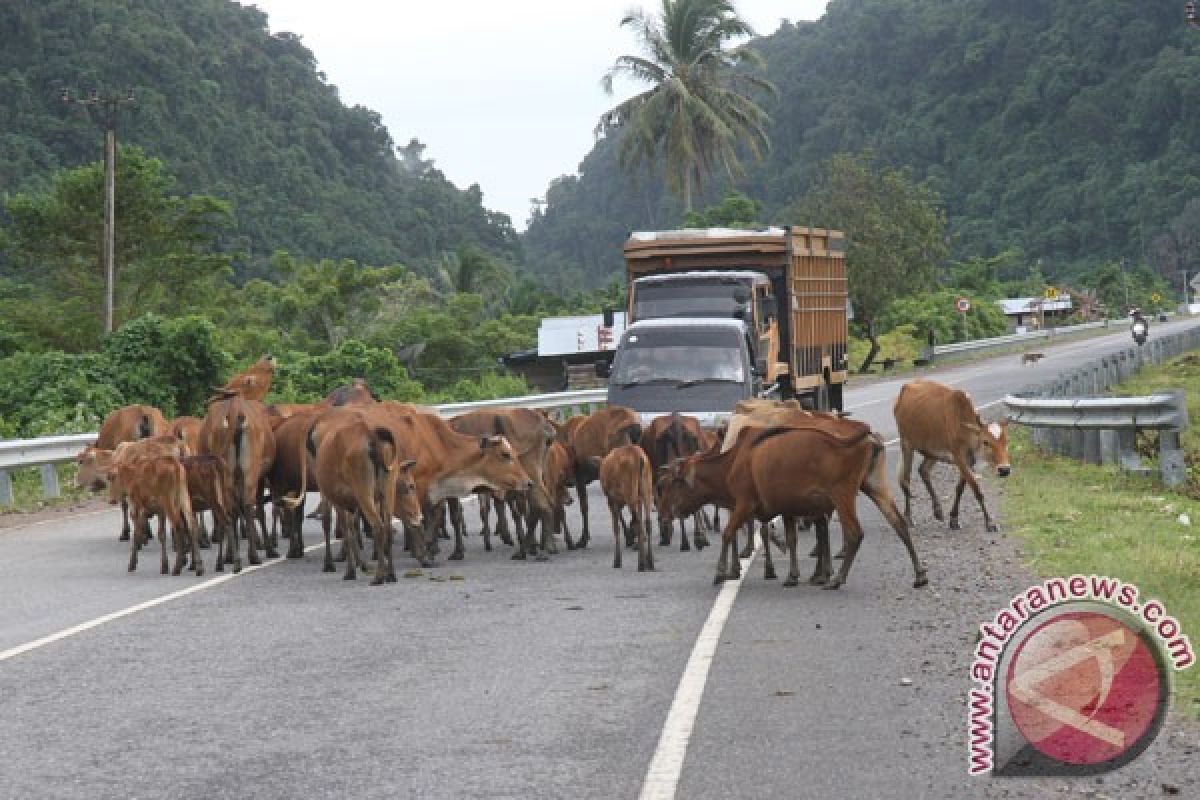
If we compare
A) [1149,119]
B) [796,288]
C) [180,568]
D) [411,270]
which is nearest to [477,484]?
[180,568]

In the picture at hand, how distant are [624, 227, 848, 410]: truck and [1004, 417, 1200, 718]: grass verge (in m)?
4.16

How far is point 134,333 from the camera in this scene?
105 ft

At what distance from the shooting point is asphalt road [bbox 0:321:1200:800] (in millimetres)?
7160

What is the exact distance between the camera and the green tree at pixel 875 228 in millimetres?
63500

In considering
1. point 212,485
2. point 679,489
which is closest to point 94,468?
point 212,485

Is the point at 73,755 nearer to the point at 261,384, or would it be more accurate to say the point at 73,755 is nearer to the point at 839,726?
the point at 839,726

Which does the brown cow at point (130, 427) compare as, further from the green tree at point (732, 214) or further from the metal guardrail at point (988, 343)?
the green tree at point (732, 214)

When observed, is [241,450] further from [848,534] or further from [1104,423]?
[1104,423]

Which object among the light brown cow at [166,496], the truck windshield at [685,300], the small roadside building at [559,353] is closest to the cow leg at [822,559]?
the light brown cow at [166,496]

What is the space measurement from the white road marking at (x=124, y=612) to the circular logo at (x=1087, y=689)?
6.02 metres

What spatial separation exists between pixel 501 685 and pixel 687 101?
2220 inches

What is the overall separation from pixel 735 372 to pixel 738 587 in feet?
28.5

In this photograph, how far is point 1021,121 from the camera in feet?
411

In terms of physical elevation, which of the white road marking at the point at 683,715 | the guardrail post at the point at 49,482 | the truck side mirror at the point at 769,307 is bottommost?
the white road marking at the point at 683,715
